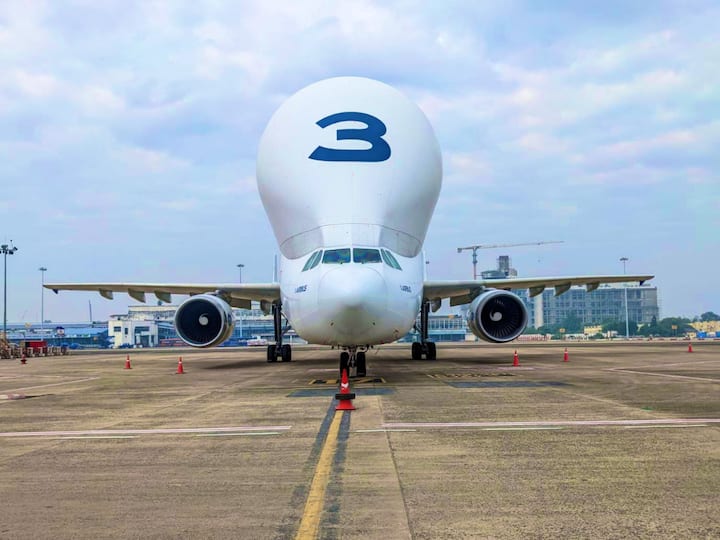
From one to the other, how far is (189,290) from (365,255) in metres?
Result: 12.5

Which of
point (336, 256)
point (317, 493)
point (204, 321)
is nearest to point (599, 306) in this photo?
point (204, 321)

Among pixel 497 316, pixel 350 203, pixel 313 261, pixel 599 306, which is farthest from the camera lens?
pixel 599 306

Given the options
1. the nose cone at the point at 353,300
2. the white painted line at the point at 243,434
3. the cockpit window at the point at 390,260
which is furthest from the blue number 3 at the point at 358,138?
the white painted line at the point at 243,434

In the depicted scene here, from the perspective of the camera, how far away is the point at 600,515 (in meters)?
4.24

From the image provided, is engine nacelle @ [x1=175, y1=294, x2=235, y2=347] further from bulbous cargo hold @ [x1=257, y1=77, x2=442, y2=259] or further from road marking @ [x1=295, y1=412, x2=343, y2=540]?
road marking @ [x1=295, y1=412, x2=343, y2=540]

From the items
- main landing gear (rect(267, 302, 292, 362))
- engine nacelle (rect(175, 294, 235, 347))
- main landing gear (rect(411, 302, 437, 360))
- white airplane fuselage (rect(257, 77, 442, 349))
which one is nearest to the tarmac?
white airplane fuselage (rect(257, 77, 442, 349))

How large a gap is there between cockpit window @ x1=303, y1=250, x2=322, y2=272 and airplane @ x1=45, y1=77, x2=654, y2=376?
3 centimetres

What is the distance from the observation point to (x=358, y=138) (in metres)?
17.6

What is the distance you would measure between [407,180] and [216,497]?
44.7 ft

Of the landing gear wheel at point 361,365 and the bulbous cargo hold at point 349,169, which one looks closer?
the bulbous cargo hold at point 349,169

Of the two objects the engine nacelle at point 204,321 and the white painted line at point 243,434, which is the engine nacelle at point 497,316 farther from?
the white painted line at point 243,434

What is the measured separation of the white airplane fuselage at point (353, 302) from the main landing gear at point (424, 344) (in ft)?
31.2

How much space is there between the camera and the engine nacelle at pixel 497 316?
832 inches

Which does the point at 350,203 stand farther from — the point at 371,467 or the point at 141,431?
the point at 371,467
